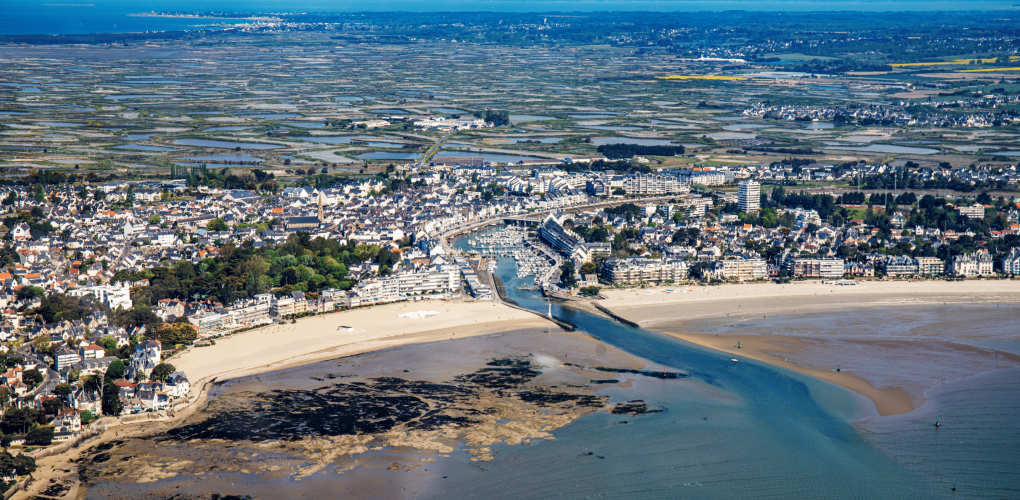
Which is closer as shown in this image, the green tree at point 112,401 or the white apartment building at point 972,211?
the green tree at point 112,401

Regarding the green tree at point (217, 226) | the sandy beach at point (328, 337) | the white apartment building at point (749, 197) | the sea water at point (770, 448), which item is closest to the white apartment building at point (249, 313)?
the sandy beach at point (328, 337)

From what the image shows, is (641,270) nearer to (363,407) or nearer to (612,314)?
(612,314)

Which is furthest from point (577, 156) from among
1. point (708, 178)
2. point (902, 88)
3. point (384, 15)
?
point (384, 15)

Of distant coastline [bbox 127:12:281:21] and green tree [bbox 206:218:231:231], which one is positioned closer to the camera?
green tree [bbox 206:218:231:231]

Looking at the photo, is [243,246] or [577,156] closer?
[243,246]

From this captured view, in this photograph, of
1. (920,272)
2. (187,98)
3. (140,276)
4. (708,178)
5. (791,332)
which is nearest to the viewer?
(791,332)

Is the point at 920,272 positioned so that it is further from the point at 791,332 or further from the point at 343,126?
the point at 343,126

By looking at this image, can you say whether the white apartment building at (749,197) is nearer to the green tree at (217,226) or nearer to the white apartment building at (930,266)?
the white apartment building at (930,266)

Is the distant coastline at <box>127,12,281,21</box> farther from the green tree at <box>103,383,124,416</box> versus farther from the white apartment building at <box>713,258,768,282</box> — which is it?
the green tree at <box>103,383,124,416</box>

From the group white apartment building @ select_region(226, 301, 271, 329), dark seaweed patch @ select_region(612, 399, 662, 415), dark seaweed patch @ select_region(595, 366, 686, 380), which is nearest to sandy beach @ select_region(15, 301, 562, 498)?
white apartment building @ select_region(226, 301, 271, 329)
